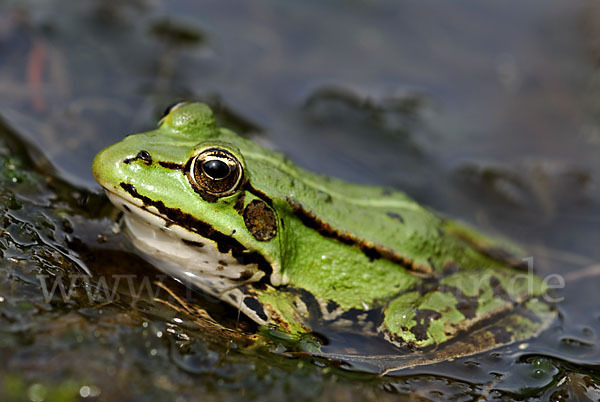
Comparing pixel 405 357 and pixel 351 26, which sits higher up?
pixel 351 26

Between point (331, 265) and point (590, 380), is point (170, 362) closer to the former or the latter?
point (331, 265)

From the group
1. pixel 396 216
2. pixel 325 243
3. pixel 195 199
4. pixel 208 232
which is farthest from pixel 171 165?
pixel 396 216

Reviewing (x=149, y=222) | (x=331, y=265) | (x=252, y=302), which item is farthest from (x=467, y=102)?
(x=149, y=222)

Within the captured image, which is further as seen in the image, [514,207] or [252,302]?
[514,207]

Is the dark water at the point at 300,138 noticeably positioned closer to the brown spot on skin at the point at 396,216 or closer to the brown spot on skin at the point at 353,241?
the brown spot on skin at the point at 353,241

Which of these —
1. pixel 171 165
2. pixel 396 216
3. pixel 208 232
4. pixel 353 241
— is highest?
pixel 396 216

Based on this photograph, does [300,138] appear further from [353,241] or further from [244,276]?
[244,276]

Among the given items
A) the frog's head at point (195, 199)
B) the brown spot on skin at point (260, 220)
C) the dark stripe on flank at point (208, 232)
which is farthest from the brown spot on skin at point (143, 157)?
the brown spot on skin at point (260, 220)

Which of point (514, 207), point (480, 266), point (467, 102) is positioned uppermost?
point (467, 102)
